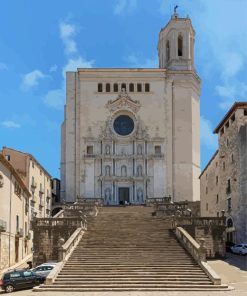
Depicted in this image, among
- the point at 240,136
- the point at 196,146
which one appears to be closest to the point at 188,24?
the point at 196,146

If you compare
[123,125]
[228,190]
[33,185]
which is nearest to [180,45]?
[123,125]

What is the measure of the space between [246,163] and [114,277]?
70.9 ft

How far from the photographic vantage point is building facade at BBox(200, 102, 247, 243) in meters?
48.8

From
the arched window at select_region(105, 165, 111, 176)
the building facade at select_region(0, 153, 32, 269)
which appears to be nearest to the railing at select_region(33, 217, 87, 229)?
the building facade at select_region(0, 153, 32, 269)

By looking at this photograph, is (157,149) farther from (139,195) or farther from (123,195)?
(123,195)

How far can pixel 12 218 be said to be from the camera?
4894 centimetres

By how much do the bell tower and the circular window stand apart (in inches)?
377

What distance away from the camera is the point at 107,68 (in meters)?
75.8

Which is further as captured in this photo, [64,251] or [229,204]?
[229,204]

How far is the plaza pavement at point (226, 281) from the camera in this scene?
88.1ft

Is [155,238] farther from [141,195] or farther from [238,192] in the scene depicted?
[141,195]

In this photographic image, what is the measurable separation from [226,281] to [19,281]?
11285 millimetres

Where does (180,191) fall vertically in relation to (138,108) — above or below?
below

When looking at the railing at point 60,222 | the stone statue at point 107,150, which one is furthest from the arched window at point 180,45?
the railing at point 60,222
